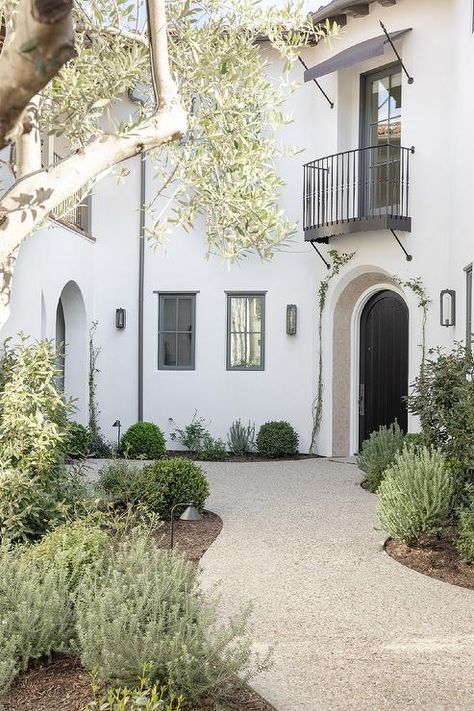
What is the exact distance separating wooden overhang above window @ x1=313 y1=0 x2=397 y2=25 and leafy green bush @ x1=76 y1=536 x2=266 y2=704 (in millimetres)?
10631

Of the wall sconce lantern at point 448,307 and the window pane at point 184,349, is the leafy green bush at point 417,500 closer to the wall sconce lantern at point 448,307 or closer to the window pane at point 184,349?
the wall sconce lantern at point 448,307

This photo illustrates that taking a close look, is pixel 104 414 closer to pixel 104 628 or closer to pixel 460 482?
pixel 460 482

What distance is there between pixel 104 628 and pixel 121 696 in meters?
0.31

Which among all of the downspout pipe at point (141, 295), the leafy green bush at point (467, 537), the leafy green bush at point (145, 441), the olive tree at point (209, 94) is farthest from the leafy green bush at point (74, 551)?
the downspout pipe at point (141, 295)

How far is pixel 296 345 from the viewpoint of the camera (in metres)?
14.5

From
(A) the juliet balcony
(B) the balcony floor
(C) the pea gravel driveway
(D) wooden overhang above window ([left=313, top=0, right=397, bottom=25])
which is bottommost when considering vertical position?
(C) the pea gravel driveway

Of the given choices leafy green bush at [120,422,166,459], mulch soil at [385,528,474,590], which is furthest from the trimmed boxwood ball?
leafy green bush at [120,422,166,459]

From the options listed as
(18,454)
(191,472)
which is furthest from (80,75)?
(191,472)

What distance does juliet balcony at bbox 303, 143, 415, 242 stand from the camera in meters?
12.8

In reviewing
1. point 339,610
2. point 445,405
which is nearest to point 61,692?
point 339,610

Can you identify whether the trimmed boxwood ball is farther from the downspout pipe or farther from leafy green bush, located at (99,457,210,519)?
the downspout pipe

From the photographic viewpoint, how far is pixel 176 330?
1502 centimetres

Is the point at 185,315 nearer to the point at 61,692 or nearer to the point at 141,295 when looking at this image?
the point at 141,295

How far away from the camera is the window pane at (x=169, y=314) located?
49.3ft
